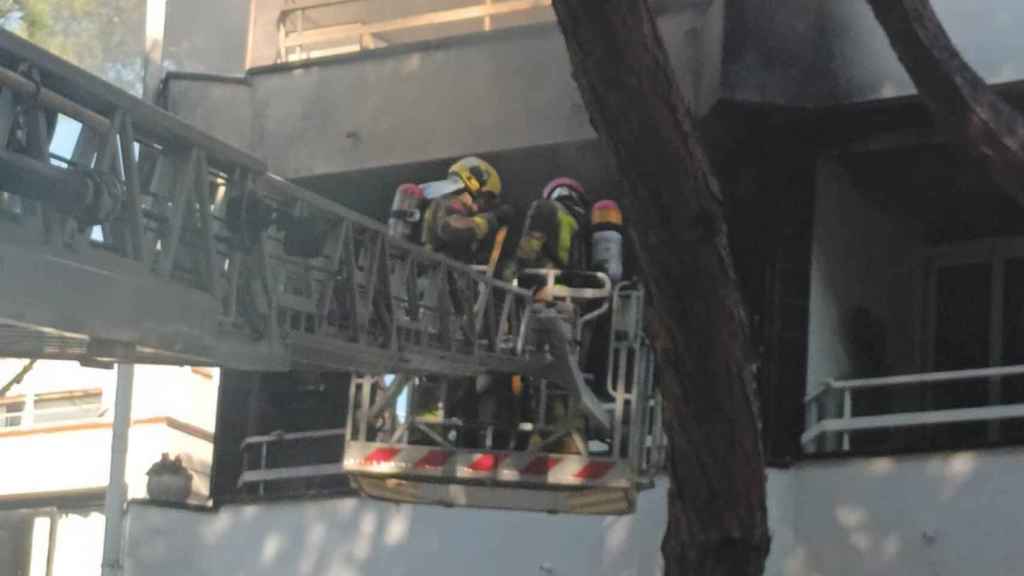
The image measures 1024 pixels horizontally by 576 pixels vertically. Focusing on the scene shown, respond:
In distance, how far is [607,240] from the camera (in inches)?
421

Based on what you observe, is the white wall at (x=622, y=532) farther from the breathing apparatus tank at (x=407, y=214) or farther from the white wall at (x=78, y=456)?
the white wall at (x=78, y=456)

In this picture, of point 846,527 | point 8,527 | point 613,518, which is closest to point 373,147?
point 613,518

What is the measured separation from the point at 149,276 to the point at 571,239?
4541 millimetres

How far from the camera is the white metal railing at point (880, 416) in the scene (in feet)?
34.4

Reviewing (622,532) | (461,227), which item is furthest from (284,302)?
(622,532)

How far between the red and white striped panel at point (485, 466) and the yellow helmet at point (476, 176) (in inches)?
74.4

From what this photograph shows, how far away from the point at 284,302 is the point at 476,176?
4312 millimetres

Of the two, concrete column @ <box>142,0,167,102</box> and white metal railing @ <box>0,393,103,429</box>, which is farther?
white metal railing @ <box>0,393,103,429</box>

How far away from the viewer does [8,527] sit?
19578 millimetres

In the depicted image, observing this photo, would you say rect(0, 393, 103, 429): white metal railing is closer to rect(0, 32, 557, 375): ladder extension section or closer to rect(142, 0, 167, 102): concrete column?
rect(142, 0, 167, 102): concrete column

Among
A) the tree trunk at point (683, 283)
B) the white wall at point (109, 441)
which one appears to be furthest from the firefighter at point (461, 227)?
the white wall at point (109, 441)

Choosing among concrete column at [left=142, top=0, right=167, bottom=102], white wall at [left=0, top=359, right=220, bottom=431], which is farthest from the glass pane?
white wall at [left=0, top=359, right=220, bottom=431]

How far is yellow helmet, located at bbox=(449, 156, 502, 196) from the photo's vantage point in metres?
11.2

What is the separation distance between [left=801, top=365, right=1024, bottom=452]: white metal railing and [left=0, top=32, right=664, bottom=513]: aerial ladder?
1446 mm
